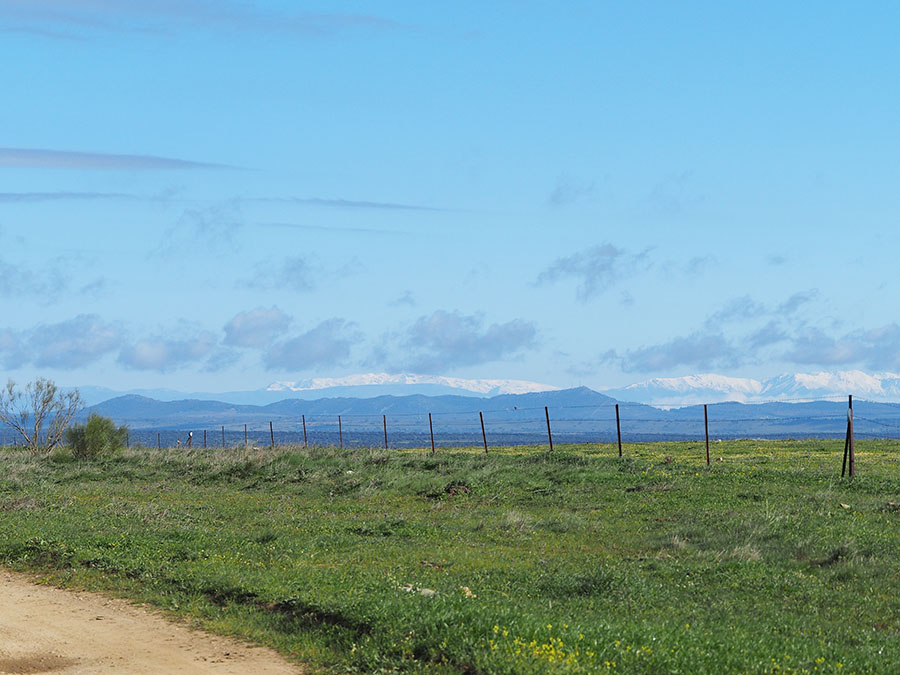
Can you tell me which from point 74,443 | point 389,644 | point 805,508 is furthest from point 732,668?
point 74,443

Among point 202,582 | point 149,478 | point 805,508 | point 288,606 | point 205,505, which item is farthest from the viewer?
point 149,478

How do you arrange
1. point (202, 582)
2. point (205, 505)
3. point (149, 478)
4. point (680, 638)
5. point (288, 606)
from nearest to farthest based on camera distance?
point (680, 638)
point (288, 606)
point (202, 582)
point (205, 505)
point (149, 478)

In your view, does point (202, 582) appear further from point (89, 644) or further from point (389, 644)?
point (389, 644)

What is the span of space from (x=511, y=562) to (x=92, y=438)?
36654 millimetres

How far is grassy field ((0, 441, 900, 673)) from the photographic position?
36.1 ft

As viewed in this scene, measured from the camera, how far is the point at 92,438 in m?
48.4

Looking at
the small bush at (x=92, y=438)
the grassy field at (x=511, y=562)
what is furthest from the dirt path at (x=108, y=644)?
the small bush at (x=92, y=438)

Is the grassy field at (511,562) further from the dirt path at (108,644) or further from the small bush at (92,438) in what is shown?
the small bush at (92,438)

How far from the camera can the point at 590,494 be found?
27.9m

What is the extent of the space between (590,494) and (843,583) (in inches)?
505

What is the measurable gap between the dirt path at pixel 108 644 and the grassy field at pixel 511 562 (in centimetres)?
47

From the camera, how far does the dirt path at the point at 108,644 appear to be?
443 inches

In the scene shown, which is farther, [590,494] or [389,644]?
[590,494]

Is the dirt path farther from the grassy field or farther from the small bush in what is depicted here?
the small bush
